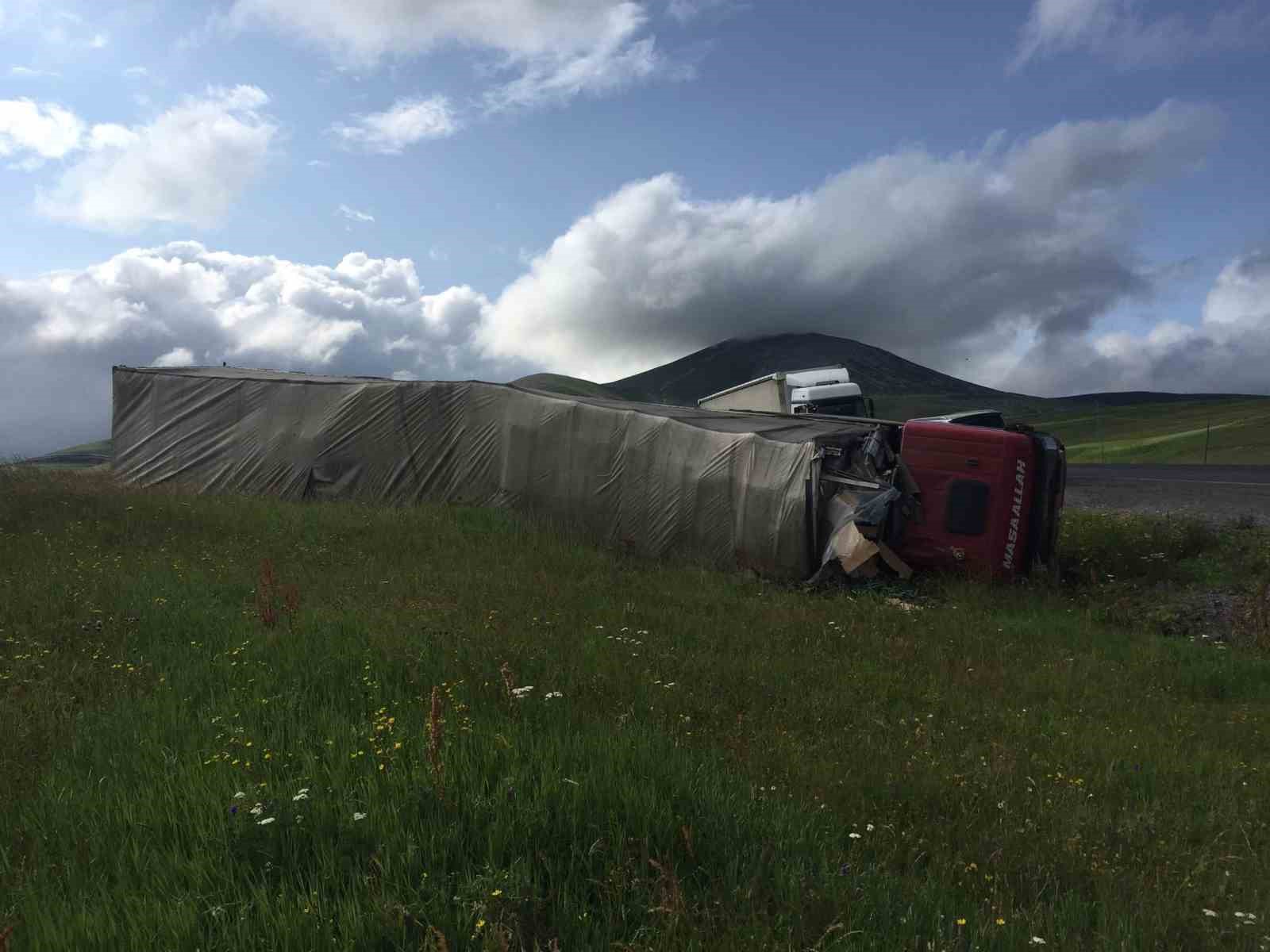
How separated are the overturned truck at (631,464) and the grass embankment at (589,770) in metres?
2.65

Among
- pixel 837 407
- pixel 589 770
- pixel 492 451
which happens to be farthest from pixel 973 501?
pixel 837 407

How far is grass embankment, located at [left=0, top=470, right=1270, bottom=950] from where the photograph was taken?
2.97 meters

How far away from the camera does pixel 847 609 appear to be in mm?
10305

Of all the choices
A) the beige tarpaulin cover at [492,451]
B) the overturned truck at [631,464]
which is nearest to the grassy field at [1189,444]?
the overturned truck at [631,464]

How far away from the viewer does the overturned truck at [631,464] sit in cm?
1238

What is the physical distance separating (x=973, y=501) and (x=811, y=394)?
545 inches

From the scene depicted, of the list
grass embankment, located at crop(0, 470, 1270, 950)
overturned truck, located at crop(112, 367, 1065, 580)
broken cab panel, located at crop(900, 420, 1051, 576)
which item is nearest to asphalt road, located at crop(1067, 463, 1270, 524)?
broken cab panel, located at crop(900, 420, 1051, 576)

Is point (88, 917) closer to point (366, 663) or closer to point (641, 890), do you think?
point (641, 890)

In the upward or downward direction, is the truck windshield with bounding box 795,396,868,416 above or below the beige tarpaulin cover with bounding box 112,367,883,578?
above

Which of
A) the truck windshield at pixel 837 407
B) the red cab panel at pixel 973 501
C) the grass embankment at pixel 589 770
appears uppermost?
the truck windshield at pixel 837 407

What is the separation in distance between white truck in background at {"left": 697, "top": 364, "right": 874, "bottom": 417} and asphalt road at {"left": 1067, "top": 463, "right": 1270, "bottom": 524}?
6617mm

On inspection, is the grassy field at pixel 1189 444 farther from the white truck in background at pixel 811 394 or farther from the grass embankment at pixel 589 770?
the grass embankment at pixel 589 770

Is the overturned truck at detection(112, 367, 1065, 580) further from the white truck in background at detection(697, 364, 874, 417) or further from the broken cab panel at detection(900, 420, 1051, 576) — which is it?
the white truck in background at detection(697, 364, 874, 417)

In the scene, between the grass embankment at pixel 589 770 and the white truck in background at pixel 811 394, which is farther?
the white truck in background at pixel 811 394
